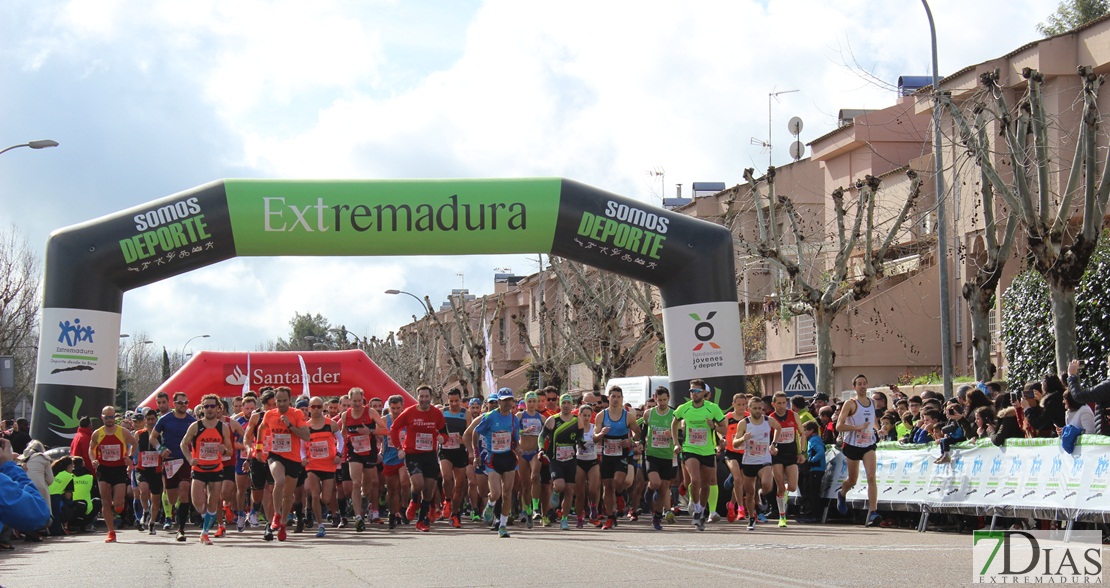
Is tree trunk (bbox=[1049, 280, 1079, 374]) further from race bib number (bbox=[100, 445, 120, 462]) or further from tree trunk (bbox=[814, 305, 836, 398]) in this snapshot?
race bib number (bbox=[100, 445, 120, 462])

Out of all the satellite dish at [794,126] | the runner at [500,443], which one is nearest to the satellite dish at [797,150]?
the satellite dish at [794,126]

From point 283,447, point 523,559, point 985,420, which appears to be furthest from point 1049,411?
point 283,447

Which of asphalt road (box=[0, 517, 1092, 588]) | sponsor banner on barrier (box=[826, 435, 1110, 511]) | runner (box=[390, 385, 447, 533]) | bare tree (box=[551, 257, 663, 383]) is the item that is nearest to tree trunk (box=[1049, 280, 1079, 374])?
sponsor banner on barrier (box=[826, 435, 1110, 511])

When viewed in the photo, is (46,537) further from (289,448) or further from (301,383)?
(301,383)

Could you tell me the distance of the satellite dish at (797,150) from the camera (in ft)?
148

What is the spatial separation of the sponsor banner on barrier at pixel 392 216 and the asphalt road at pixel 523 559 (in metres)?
4.62

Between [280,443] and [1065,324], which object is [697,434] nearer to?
[1065,324]

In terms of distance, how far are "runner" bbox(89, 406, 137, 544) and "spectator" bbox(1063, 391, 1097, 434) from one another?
1110 cm

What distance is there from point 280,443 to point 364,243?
4549 millimetres

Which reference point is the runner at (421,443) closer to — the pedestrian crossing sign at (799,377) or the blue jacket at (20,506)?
the pedestrian crossing sign at (799,377)

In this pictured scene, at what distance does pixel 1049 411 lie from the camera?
14266 millimetres

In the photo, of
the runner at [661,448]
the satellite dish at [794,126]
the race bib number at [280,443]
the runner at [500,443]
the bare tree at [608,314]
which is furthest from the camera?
the satellite dish at [794,126]

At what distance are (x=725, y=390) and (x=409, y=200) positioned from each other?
5.38 meters

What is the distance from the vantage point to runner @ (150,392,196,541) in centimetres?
1659
